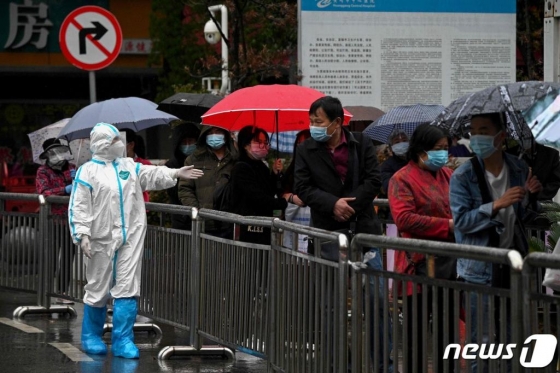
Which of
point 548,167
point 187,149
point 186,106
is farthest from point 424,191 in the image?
point 186,106

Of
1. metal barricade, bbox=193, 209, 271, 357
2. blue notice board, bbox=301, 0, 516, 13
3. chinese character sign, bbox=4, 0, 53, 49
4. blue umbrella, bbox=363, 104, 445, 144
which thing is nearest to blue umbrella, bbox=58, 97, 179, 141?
blue notice board, bbox=301, 0, 516, 13

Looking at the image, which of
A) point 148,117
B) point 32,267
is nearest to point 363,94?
point 148,117

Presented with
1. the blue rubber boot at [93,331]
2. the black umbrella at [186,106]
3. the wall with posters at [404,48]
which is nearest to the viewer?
the blue rubber boot at [93,331]

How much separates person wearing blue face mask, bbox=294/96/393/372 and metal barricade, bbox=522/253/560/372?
3.48 meters

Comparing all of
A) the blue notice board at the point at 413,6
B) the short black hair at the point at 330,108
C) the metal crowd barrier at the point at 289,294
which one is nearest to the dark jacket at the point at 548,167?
the short black hair at the point at 330,108

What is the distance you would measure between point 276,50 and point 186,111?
6392 millimetres

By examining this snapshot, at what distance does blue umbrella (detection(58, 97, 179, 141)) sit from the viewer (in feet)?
43.2

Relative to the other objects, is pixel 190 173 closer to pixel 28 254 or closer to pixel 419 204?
pixel 419 204

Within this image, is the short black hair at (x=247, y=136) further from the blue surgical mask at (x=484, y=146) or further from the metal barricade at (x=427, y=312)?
the metal barricade at (x=427, y=312)

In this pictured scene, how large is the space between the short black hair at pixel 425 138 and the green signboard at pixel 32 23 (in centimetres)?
1784

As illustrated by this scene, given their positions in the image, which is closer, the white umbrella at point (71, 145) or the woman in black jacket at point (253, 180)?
the woman in black jacket at point (253, 180)

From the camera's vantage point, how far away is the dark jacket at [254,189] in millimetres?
10922

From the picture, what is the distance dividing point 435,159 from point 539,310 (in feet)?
10.3

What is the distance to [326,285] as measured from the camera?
7180mm
